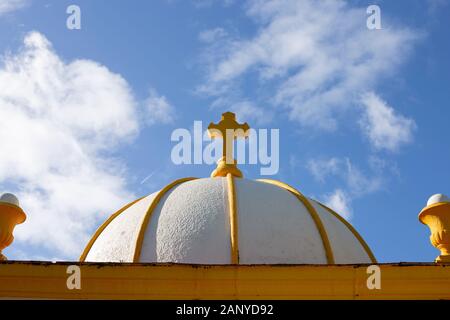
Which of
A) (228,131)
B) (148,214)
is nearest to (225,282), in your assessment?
(148,214)

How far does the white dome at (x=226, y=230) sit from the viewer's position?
9.39 m

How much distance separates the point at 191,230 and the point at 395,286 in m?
2.76

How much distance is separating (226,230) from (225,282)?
1.71 metres

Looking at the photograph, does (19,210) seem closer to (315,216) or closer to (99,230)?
(99,230)

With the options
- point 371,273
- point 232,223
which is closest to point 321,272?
point 371,273

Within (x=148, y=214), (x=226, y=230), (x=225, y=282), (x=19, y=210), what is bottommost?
(x=225, y=282)

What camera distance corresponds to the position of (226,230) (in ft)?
31.4

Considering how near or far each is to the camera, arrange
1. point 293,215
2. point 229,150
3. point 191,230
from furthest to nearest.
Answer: point 229,150, point 293,215, point 191,230

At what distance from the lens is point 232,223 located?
9664 millimetres

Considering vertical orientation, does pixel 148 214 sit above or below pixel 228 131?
below

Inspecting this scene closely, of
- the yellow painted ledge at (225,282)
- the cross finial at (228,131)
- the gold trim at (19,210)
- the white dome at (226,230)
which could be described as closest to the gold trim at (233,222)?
the white dome at (226,230)

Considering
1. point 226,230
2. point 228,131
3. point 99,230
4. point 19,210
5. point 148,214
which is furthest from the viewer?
point 228,131
